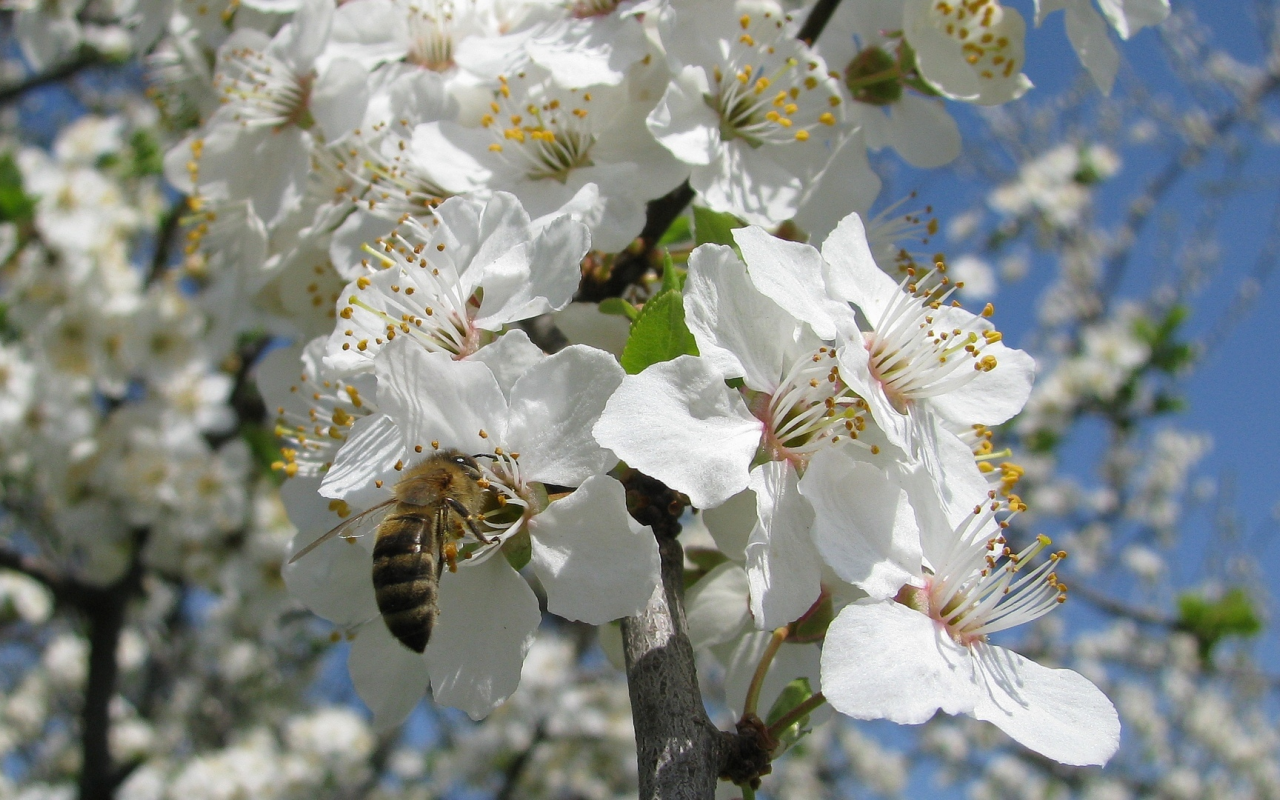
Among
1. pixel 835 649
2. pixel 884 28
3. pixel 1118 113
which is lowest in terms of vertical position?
pixel 1118 113

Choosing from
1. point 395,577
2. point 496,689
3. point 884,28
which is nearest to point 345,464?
point 395,577

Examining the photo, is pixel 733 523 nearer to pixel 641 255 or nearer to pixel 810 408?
pixel 810 408

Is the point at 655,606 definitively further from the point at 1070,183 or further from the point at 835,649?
the point at 1070,183

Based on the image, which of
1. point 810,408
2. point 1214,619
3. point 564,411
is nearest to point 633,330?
point 564,411

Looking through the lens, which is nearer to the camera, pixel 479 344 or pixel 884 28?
pixel 479 344

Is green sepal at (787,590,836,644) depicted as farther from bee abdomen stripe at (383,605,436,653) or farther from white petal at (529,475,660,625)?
bee abdomen stripe at (383,605,436,653)

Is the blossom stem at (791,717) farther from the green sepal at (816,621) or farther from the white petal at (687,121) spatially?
the white petal at (687,121)

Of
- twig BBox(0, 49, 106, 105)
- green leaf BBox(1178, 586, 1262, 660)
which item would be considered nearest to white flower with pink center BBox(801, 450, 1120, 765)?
twig BBox(0, 49, 106, 105)
